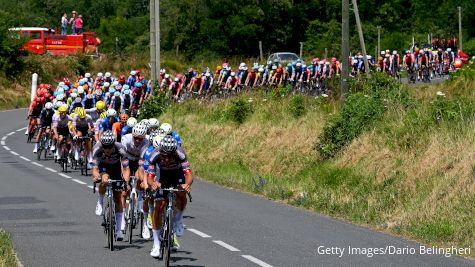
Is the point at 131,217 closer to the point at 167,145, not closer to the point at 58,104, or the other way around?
the point at 167,145

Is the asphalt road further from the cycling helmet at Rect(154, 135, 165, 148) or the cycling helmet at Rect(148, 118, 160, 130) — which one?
the cycling helmet at Rect(148, 118, 160, 130)

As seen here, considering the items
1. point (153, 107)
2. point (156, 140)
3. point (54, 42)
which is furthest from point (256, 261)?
point (54, 42)

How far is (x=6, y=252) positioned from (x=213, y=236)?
3688 millimetres

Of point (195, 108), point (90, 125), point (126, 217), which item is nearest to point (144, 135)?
point (126, 217)

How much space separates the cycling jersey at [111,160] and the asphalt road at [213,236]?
1.07 meters

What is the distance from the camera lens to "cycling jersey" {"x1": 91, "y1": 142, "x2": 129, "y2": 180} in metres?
15.8

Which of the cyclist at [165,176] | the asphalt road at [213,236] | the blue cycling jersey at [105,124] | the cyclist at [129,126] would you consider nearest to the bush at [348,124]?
the asphalt road at [213,236]

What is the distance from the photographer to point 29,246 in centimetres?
1562

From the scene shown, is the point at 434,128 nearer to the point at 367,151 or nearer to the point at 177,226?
the point at 367,151

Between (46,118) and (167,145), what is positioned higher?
(167,145)

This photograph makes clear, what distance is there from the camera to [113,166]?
15820mm

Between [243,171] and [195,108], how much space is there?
452 inches

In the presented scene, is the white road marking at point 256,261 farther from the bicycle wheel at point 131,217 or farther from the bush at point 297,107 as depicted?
the bush at point 297,107

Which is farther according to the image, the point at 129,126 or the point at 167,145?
the point at 129,126
